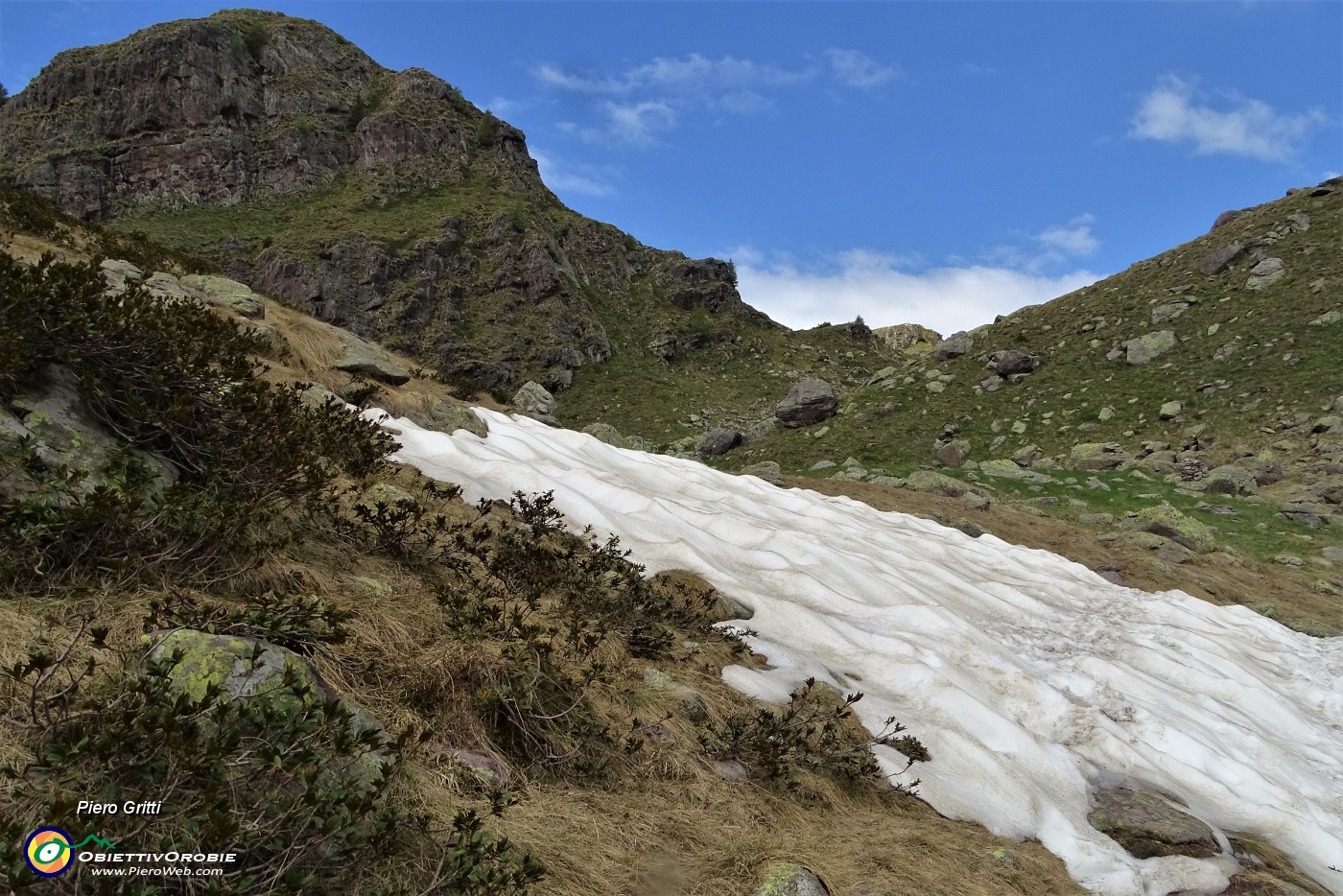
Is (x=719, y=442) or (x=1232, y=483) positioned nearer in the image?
(x=1232, y=483)

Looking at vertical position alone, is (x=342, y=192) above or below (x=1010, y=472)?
above

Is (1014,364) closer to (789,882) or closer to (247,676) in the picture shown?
(789,882)

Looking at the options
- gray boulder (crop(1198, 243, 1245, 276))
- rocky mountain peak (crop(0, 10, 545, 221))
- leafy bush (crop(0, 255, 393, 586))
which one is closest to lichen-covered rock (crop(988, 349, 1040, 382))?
gray boulder (crop(1198, 243, 1245, 276))

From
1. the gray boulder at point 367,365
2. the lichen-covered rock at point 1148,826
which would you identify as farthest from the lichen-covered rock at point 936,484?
the gray boulder at point 367,365

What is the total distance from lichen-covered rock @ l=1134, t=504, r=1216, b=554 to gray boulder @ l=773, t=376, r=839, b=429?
50.4 feet

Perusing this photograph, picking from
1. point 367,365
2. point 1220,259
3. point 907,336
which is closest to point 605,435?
point 367,365

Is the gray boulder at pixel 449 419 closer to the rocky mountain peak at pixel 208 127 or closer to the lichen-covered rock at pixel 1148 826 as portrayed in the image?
the lichen-covered rock at pixel 1148 826

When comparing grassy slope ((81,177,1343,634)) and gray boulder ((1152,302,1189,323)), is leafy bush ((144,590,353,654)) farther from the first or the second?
gray boulder ((1152,302,1189,323))

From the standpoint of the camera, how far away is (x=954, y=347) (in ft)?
116

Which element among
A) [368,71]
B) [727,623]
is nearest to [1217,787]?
[727,623]

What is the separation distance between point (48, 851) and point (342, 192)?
7435cm

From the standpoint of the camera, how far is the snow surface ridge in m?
6.30

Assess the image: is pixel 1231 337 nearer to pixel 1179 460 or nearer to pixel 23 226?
pixel 1179 460

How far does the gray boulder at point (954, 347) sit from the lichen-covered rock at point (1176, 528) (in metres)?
18.2
